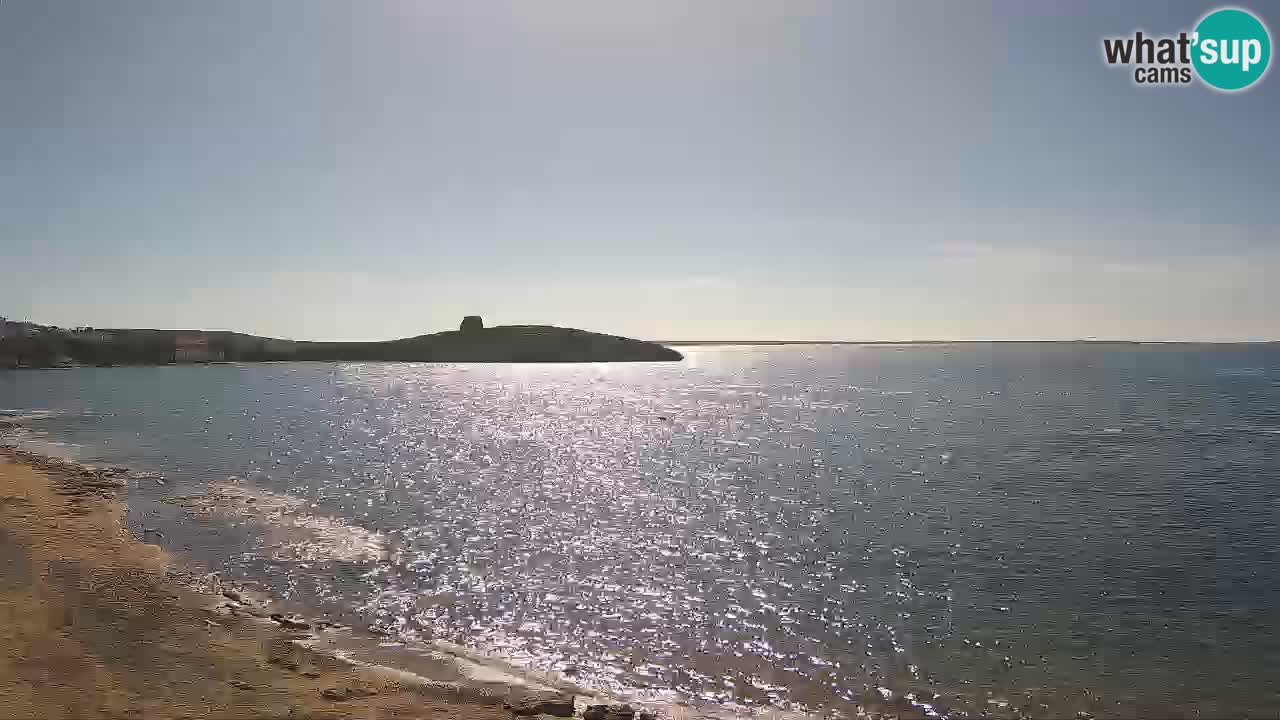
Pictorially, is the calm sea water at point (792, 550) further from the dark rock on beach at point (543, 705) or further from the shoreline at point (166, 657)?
the shoreline at point (166, 657)

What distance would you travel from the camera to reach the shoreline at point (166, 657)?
51.0 ft

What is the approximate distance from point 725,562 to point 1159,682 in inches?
589

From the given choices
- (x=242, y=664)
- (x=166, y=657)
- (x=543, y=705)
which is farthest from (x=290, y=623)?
(x=543, y=705)

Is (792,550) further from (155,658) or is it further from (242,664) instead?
(155,658)

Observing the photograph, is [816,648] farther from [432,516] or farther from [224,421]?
[224,421]

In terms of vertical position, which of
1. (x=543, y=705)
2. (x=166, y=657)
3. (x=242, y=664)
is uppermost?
(x=166, y=657)

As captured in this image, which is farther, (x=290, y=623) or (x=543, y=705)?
(x=290, y=623)

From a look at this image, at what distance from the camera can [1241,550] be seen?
3119 centimetres

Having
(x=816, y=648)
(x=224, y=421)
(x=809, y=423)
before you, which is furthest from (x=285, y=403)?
(x=816, y=648)


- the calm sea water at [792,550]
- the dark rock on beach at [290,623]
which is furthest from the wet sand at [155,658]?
the calm sea water at [792,550]

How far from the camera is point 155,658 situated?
58.7 feet

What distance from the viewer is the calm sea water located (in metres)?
19.9

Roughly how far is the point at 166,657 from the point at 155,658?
0.23m

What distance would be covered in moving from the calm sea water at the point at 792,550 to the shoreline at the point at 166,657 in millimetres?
2945
